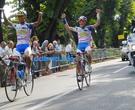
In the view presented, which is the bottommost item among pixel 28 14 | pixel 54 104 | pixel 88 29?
pixel 54 104

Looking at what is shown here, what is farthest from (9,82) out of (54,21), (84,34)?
(54,21)

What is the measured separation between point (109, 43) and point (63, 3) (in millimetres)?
53153

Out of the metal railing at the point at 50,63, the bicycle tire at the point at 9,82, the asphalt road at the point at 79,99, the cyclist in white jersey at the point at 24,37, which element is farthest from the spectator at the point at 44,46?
the bicycle tire at the point at 9,82

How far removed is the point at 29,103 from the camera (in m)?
12.3

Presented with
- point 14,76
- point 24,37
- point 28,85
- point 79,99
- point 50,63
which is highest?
point 24,37

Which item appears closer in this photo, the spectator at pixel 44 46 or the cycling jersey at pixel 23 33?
the cycling jersey at pixel 23 33

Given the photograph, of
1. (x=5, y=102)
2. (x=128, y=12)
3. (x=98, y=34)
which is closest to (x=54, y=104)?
(x=5, y=102)

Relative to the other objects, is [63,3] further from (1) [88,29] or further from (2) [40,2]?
(1) [88,29]

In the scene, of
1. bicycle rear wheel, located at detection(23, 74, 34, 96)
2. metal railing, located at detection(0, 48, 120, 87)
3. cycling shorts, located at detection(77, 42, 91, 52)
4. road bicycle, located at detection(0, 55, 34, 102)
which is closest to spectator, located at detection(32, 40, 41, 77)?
metal railing, located at detection(0, 48, 120, 87)

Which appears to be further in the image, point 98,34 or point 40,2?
point 98,34

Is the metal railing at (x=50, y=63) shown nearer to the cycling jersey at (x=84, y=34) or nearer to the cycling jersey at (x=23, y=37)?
the cycling jersey at (x=84, y=34)

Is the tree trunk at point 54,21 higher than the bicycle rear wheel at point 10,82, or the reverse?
the tree trunk at point 54,21

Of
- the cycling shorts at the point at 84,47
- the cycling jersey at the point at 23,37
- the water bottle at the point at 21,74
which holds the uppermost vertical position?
the cycling jersey at the point at 23,37

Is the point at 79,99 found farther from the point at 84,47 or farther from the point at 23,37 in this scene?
the point at 84,47
